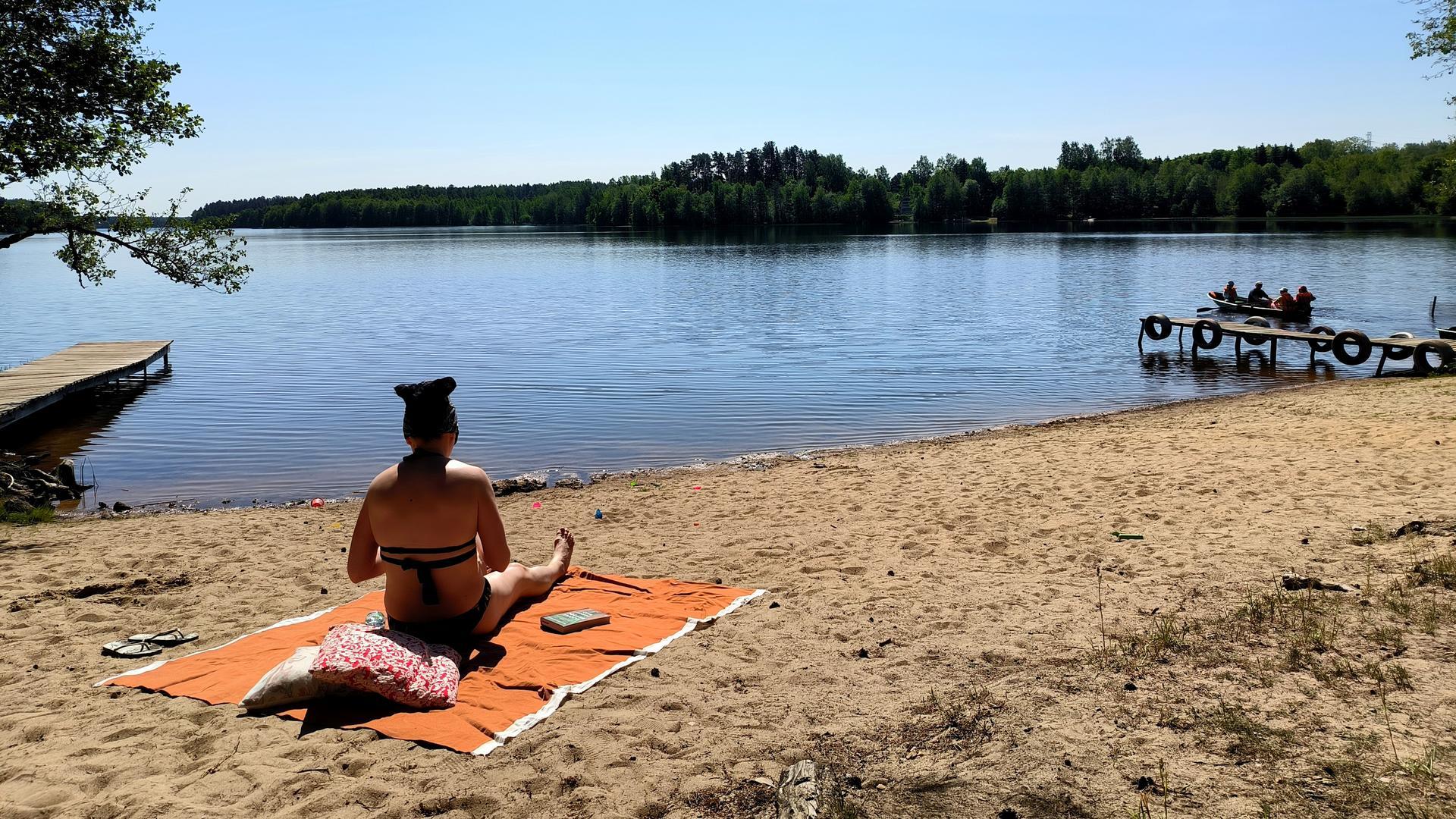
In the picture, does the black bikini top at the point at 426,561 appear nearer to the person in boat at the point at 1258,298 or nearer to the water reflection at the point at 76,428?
the water reflection at the point at 76,428

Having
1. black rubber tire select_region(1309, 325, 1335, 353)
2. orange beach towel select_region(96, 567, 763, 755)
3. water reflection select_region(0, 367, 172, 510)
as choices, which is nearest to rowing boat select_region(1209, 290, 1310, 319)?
black rubber tire select_region(1309, 325, 1335, 353)

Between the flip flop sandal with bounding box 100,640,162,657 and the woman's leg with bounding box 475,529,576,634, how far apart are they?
7.49 ft

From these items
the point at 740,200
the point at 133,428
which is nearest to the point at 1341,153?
the point at 740,200

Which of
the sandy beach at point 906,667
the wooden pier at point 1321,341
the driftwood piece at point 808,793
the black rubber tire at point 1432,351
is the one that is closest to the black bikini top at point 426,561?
the sandy beach at point 906,667

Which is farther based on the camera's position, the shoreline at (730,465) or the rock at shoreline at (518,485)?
the rock at shoreline at (518,485)

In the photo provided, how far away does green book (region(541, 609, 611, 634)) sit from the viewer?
6.18 meters

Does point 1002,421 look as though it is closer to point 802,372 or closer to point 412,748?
point 802,372

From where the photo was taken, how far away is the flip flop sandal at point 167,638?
647 cm

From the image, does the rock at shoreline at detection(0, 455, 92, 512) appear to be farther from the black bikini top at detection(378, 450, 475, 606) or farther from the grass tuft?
the black bikini top at detection(378, 450, 475, 606)

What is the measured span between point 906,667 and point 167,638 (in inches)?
195

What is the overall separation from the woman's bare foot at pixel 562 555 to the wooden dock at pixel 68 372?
14.3 metres

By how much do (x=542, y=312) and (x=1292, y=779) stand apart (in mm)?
38861

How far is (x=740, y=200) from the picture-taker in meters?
172

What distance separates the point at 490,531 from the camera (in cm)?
569
